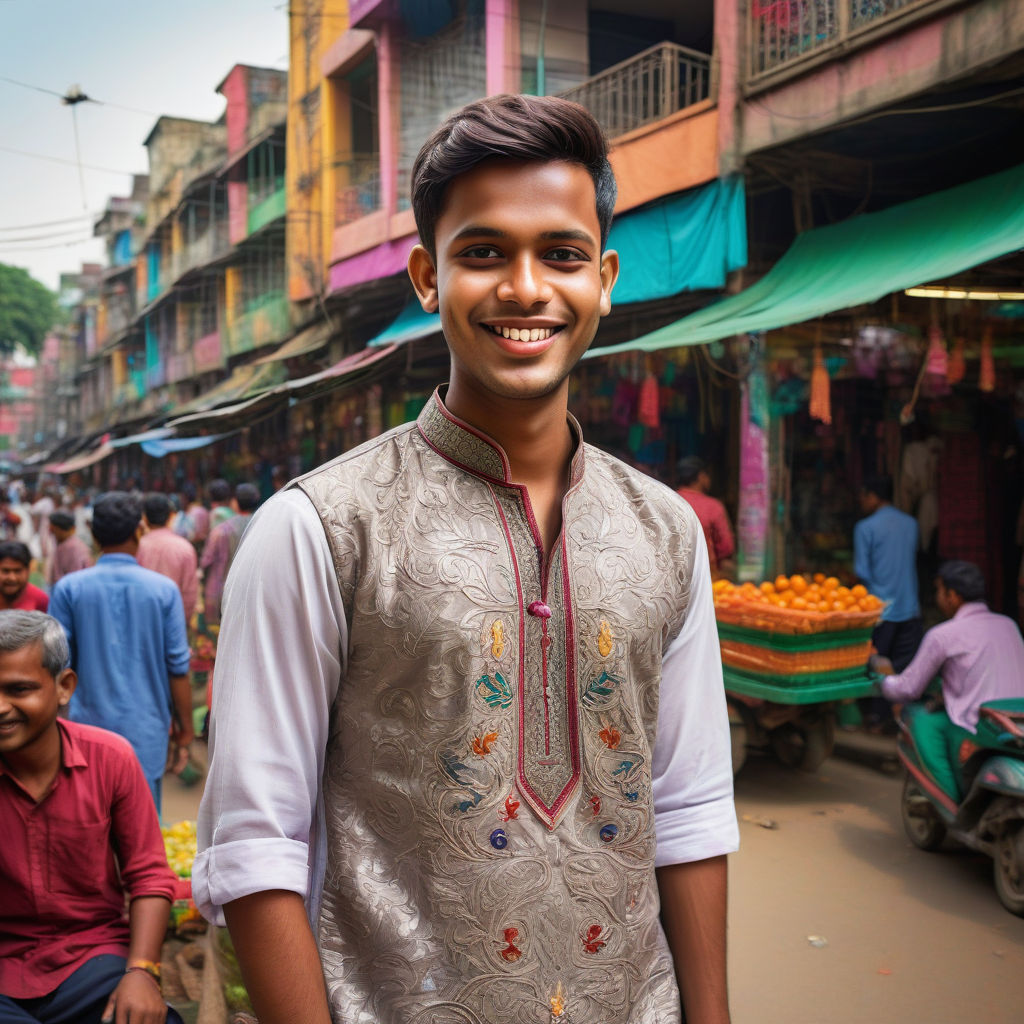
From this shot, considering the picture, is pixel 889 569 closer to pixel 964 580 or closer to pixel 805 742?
pixel 805 742

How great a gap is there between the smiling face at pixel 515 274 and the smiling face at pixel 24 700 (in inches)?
70.6

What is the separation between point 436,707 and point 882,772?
589 cm

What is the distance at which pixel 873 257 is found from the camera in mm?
6934

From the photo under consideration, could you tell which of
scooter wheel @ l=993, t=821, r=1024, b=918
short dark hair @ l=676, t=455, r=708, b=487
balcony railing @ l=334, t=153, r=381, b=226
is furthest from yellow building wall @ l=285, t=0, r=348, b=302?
scooter wheel @ l=993, t=821, r=1024, b=918

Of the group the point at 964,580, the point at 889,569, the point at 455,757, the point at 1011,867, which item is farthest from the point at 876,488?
the point at 455,757

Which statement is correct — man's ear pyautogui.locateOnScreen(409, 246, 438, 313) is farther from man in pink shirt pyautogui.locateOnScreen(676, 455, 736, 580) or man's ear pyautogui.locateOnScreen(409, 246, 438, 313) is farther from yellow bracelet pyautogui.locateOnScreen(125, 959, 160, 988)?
man in pink shirt pyautogui.locateOnScreen(676, 455, 736, 580)

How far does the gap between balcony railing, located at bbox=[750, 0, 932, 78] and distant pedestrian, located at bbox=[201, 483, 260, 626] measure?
205 inches

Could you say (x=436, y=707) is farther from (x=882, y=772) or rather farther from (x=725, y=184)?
(x=725, y=184)

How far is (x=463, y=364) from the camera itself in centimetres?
131

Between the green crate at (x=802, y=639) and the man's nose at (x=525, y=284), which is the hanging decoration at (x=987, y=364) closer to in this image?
the green crate at (x=802, y=639)

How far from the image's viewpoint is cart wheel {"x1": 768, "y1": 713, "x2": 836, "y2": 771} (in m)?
5.96

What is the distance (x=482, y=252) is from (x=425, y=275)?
0.14m

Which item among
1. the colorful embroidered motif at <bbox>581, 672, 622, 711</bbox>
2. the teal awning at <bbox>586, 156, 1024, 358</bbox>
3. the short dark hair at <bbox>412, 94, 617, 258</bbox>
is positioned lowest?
the colorful embroidered motif at <bbox>581, 672, 622, 711</bbox>

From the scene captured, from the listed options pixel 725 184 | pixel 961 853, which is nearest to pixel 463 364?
pixel 961 853
